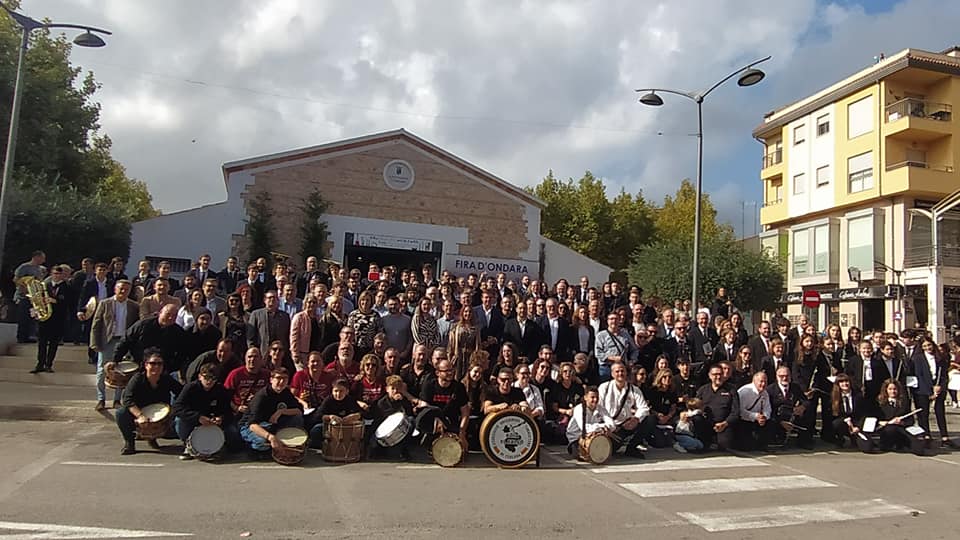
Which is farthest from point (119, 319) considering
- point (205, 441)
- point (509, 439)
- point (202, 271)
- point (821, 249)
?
point (821, 249)

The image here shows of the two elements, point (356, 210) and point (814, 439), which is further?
point (356, 210)

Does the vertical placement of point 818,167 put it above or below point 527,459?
above

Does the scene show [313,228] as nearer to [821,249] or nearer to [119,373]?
[119,373]

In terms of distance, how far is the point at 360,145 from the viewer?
25.2 metres

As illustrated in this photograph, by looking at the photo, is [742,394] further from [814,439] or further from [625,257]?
[625,257]

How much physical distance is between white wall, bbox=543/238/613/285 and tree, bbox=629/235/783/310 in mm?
1876

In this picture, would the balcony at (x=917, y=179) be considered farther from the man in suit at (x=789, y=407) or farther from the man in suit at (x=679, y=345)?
the man in suit at (x=679, y=345)

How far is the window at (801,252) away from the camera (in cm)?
3591

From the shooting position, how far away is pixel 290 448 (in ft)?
25.6

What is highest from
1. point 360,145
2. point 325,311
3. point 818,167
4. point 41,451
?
point 818,167

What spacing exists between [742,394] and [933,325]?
24.4m

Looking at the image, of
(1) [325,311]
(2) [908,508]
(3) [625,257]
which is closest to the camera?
(2) [908,508]

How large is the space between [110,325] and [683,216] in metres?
42.1

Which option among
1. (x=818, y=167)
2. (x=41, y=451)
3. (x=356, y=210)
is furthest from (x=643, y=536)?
(x=818, y=167)
